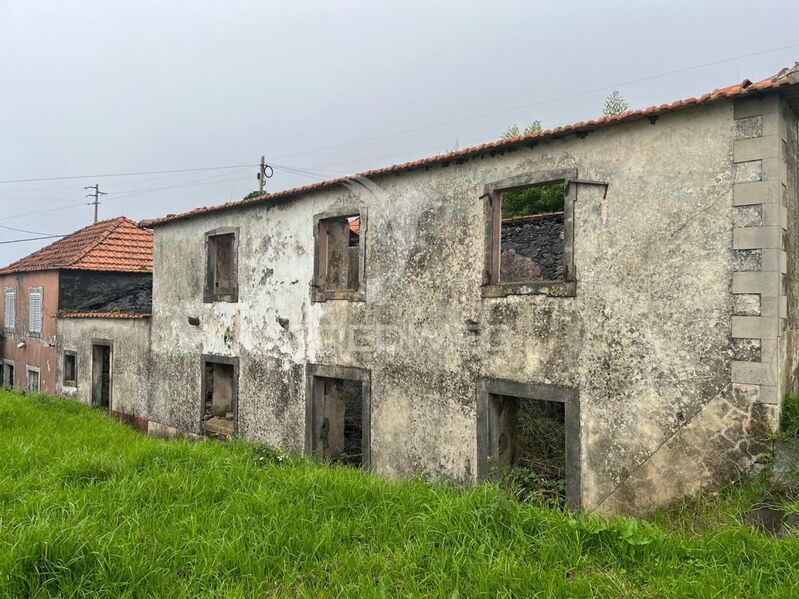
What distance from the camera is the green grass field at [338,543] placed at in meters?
3.37

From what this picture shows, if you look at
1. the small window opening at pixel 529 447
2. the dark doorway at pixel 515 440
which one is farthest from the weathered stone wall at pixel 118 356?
the dark doorway at pixel 515 440

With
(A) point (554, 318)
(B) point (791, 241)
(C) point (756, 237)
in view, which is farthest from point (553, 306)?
(B) point (791, 241)

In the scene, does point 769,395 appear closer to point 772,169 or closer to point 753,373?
point 753,373

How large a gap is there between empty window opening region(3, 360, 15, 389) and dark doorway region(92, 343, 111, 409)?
21.8ft

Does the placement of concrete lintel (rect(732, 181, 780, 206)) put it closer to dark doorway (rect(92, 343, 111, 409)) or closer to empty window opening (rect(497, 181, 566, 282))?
empty window opening (rect(497, 181, 566, 282))

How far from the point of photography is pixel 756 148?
5.12m

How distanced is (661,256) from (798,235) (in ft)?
5.40

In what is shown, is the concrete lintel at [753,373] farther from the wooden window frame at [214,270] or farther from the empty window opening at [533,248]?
the wooden window frame at [214,270]

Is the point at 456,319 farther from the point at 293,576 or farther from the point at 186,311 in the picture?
the point at 186,311

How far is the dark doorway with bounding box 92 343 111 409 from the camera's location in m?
14.6

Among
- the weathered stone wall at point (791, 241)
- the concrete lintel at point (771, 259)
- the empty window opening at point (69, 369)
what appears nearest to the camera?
the concrete lintel at point (771, 259)

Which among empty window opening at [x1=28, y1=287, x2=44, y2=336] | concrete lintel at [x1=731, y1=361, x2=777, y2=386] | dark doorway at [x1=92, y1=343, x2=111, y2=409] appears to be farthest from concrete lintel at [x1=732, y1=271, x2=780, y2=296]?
empty window opening at [x1=28, y1=287, x2=44, y2=336]

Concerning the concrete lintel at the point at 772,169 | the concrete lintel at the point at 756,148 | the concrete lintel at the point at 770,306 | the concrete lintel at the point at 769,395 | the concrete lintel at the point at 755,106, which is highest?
the concrete lintel at the point at 755,106

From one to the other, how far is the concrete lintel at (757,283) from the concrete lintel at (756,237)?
26cm
